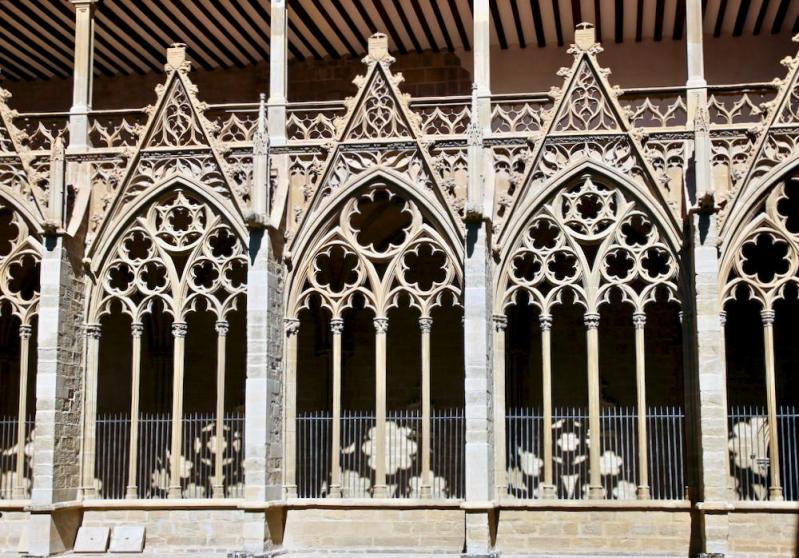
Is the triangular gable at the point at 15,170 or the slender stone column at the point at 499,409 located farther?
the triangular gable at the point at 15,170

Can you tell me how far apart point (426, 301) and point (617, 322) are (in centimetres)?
483

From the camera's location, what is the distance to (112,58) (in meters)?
20.0

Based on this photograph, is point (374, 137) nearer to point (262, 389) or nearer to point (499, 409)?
point (262, 389)

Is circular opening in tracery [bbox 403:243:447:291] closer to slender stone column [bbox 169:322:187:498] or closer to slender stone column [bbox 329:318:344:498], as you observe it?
slender stone column [bbox 329:318:344:498]

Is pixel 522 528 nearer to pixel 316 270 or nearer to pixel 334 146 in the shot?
pixel 316 270

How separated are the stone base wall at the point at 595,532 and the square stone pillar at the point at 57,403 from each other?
5.68 meters

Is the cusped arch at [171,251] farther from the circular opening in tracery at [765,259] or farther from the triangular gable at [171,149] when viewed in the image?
the circular opening in tracery at [765,259]

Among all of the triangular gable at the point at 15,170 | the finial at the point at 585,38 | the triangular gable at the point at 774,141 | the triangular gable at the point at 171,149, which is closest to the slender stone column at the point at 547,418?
the triangular gable at the point at 774,141

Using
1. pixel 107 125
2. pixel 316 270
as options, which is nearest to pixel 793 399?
pixel 316 270

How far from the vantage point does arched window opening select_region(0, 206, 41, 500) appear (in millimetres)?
16531

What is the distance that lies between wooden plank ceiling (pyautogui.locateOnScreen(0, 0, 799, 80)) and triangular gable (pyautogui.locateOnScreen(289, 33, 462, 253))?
225cm

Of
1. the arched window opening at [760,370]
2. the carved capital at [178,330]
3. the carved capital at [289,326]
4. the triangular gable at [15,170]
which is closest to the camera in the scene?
the carved capital at [289,326]

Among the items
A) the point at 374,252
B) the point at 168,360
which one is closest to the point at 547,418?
the point at 374,252

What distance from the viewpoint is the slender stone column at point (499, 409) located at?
49.8 ft
